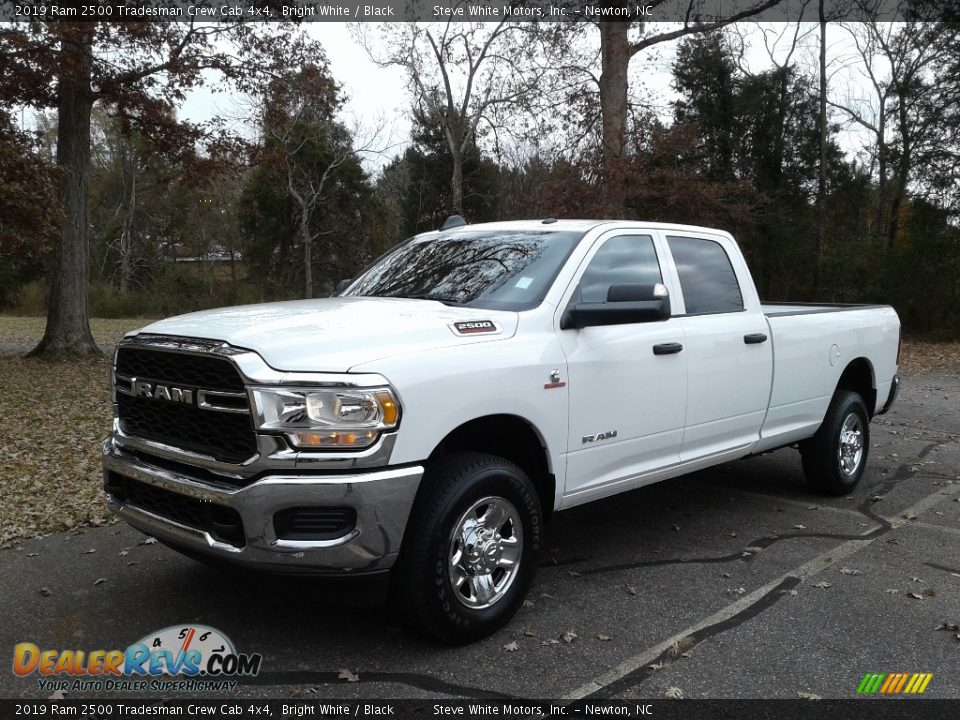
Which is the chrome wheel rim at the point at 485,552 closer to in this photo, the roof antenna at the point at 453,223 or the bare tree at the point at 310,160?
the roof antenna at the point at 453,223

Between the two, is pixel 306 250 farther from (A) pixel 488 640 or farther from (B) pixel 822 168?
(A) pixel 488 640

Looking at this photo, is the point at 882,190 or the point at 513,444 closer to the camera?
the point at 513,444

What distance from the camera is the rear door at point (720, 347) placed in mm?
5098

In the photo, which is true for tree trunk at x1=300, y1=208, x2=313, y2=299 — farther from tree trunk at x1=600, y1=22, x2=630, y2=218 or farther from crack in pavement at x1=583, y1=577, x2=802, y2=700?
crack in pavement at x1=583, y1=577, x2=802, y2=700

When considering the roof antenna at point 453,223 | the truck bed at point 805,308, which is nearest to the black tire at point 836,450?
the truck bed at point 805,308

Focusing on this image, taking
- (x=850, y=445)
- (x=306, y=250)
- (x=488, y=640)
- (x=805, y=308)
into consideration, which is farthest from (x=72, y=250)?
(x=306, y=250)

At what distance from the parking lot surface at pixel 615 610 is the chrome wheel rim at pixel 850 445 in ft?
1.44

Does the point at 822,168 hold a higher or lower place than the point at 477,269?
higher

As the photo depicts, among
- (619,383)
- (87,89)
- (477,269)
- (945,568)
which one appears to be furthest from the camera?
(87,89)

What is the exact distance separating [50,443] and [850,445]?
768 cm

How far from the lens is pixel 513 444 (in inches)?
167

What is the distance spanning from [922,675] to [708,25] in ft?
61.9

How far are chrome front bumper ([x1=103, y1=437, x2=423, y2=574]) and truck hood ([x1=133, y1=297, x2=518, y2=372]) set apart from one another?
464 mm

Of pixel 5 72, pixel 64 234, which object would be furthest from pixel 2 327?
pixel 5 72
